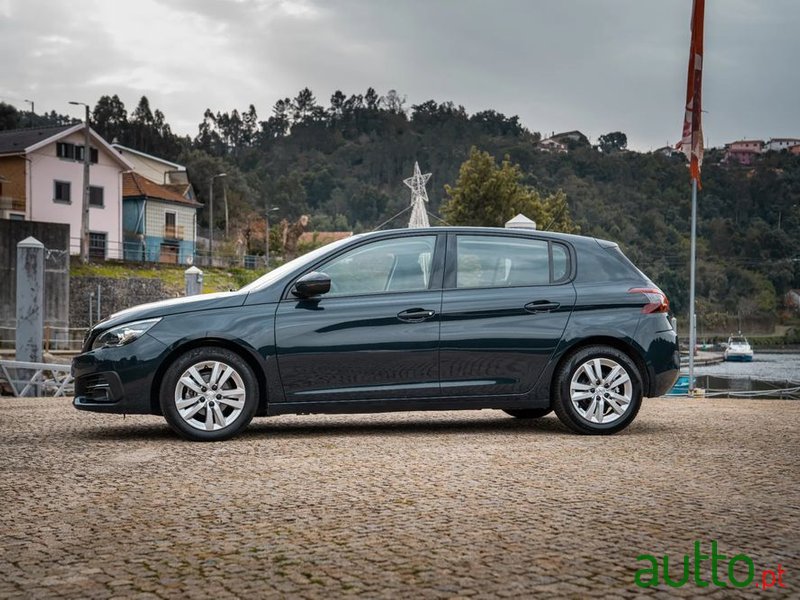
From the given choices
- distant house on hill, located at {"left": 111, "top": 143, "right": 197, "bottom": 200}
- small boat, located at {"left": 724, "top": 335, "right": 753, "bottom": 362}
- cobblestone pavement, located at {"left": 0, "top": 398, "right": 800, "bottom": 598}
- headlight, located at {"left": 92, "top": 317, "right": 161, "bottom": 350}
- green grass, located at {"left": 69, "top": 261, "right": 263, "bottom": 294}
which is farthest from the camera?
small boat, located at {"left": 724, "top": 335, "right": 753, "bottom": 362}

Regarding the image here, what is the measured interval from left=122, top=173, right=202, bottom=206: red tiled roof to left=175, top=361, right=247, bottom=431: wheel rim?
2039 inches

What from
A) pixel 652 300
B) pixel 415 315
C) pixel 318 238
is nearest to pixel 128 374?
pixel 415 315

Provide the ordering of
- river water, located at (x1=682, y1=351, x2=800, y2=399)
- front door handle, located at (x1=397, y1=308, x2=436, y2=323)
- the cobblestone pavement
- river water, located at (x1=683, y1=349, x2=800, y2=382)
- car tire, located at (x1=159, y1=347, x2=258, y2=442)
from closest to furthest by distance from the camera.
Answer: the cobblestone pavement < car tire, located at (x1=159, y1=347, x2=258, y2=442) < front door handle, located at (x1=397, y1=308, x2=436, y2=323) < river water, located at (x1=682, y1=351, x2=800, y2=399) < river water, located at (x1=683, y1=349, x2=800, y2=382)

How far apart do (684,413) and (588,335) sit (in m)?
2.91

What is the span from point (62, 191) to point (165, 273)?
7.48 metres

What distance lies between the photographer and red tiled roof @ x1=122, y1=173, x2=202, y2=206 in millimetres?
57094

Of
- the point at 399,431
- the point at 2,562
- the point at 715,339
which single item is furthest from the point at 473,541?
the point at 715,339

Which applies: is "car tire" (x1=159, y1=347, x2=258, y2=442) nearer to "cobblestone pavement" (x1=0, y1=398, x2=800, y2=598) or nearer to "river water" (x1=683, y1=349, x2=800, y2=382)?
"cobblestone pavement" (x1=0, y1=398, x2=800, y2=598)

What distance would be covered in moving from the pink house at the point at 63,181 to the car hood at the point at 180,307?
40570 millimetres

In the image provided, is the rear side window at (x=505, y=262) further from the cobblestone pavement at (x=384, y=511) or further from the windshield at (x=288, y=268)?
the cobblestone pavement at (x=384, y=511)

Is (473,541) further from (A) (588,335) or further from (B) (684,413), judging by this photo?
(B) (684,413)

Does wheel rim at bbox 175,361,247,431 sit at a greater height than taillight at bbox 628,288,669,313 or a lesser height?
lesser

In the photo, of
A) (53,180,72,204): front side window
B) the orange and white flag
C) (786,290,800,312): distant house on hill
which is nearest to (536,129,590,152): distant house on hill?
(786,290,800,312): distant house on hill

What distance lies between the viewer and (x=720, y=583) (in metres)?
3.32
